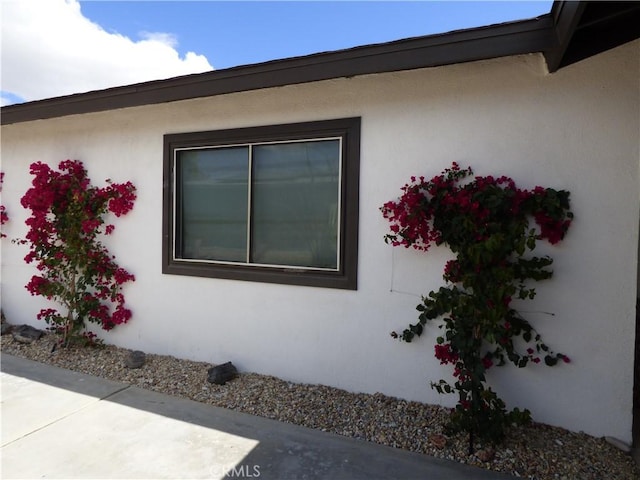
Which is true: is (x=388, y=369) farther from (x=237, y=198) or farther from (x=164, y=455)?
(x=237, y=198)

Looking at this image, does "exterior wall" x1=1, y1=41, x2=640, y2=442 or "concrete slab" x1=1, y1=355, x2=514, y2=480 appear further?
"exterior wall" x1=1, y1=41, x2=640, y2=442

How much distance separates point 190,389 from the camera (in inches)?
128

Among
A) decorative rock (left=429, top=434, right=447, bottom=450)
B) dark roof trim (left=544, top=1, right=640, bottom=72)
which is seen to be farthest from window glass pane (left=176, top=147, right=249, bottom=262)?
dark roof trim (left=544, top=1, right=640, bottom=72)

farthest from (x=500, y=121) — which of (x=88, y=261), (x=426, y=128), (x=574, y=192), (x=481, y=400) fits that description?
(x=88, y=261)

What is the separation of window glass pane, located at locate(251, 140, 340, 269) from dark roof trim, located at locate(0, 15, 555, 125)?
1.90 ft

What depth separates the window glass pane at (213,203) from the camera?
362 cm

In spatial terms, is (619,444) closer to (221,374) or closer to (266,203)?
(221,374)

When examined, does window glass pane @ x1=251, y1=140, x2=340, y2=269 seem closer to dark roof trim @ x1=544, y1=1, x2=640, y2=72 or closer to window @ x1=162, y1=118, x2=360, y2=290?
window @ x1=162, y1=118, x2=360, y2=290

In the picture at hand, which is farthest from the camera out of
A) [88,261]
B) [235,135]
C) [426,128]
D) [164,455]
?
[88,261]

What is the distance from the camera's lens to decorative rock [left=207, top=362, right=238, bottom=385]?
3316 mm

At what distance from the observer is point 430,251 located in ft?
9.32

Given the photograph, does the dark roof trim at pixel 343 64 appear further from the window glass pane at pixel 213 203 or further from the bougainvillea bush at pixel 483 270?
the bougainvillea bush at pixel 483 270

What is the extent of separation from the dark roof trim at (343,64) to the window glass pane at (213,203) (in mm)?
606

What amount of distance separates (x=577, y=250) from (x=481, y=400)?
3.73 ft
